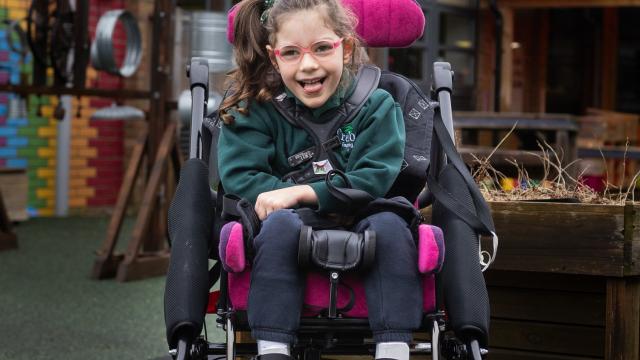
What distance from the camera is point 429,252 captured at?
2.58 metres

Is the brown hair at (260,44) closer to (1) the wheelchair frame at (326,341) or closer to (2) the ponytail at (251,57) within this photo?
(2) the ponytail at (251,57)

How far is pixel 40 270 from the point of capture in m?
7.03

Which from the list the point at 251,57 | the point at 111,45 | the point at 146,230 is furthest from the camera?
the point at 111,45

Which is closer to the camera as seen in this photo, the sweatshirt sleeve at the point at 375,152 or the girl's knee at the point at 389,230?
the girl's knee at the point at 389,230

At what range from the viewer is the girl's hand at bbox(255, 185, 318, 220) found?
2.69 metres

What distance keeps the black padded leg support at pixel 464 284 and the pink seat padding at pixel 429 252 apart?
5.5 inches

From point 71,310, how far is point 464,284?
3.39m

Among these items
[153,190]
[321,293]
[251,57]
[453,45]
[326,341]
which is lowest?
[153,190]

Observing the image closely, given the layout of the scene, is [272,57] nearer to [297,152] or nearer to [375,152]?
[297,152]

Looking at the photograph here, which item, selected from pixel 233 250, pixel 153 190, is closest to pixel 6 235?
pixel 153 190

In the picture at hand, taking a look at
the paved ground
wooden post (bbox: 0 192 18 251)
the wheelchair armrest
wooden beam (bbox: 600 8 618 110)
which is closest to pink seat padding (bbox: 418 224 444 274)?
the wheelchair armrest

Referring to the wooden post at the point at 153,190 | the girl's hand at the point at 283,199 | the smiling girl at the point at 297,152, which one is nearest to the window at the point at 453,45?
the wooden post at the point at 153,190

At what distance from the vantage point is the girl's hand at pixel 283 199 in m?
2.69

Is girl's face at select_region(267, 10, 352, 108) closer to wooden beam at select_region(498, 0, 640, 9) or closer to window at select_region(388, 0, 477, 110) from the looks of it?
window at select_region(388, 0, 477, 110)
